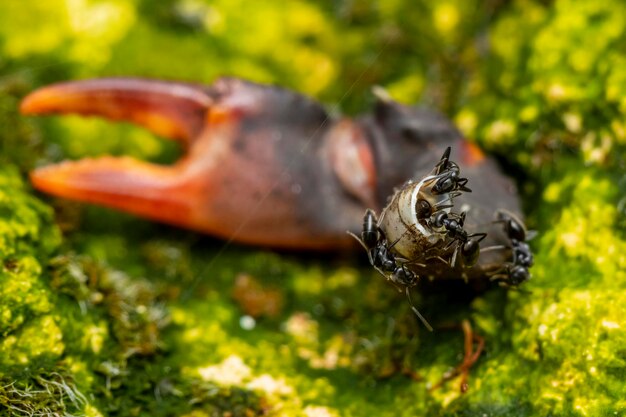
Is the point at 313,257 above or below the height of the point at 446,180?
below

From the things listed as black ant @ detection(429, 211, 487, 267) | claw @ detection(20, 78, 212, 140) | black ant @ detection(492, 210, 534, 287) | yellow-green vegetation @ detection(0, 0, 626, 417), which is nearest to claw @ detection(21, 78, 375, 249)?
claw @ detection(20, 78, 212, 140)

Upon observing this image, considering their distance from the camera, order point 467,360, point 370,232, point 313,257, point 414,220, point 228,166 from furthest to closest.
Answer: point 313,257 < point 228,166 < point 467,360 < point 370,232 < point 414,220

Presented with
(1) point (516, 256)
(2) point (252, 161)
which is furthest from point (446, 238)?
(2) point (252, 161)

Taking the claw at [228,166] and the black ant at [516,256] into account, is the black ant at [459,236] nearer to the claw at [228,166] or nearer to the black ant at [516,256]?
the black ant at [516,256]

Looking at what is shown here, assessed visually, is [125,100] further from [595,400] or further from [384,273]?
[595,400]

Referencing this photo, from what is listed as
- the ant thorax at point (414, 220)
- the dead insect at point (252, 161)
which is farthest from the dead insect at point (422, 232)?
the dead insect at point (252, 161)

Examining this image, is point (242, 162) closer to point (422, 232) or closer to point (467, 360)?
point (422, 232)
